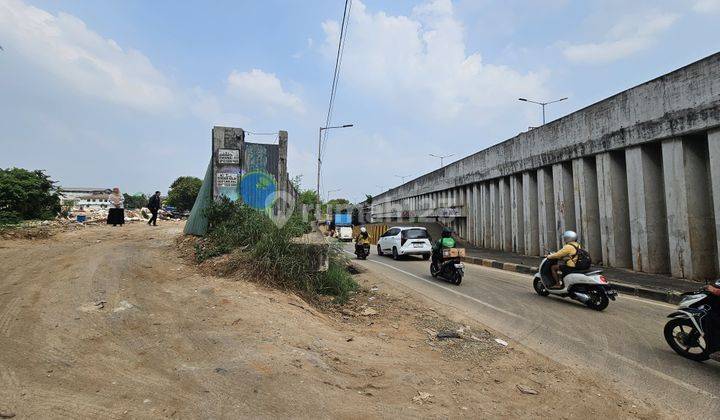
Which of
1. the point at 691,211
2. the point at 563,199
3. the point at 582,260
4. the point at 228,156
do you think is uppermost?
the point at 228,156

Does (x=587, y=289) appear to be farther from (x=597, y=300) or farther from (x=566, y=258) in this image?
(x=566, y=258)

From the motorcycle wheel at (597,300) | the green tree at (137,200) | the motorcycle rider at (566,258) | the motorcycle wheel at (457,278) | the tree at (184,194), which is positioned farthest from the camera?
the green tree at (137,200)

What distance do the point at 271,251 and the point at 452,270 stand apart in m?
5.10

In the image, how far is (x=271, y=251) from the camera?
6.84 metres

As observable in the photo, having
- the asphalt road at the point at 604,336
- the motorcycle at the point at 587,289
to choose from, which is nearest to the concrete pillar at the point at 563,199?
the asphalt road at the point at 604,336

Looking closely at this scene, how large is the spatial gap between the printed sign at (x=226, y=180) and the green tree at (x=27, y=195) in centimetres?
923

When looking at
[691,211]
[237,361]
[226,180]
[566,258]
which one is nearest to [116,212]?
[226,180]

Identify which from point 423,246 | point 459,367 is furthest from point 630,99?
point 459,367

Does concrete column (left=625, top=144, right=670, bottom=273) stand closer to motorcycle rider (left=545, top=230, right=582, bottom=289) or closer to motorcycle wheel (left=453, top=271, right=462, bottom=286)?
motorcycle rider (left=545, top=230, right=582, bottom=289)

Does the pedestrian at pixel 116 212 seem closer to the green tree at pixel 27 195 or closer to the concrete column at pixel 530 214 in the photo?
the green tree at pixel 27 195

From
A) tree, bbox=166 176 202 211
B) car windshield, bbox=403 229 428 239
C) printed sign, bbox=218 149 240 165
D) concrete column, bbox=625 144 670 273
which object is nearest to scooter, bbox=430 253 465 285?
concrete column, bbox=625 144 670 273

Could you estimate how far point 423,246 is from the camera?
634 inches

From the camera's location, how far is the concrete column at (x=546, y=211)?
14828 mm

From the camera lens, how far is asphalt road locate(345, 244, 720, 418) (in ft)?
12.5
